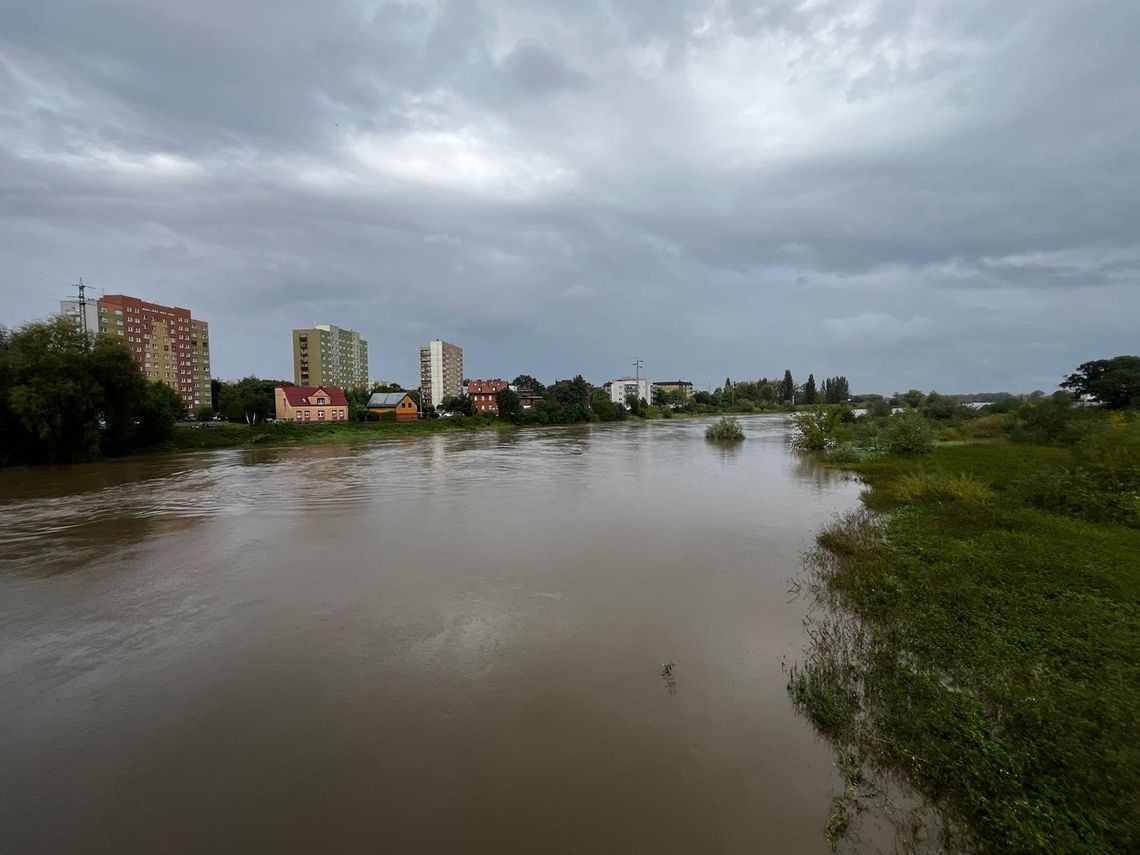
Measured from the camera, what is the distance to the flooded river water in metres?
3.45

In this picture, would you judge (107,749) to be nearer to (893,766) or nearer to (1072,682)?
(893,766)

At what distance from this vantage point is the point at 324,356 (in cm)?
9225

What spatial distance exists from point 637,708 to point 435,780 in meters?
1.82

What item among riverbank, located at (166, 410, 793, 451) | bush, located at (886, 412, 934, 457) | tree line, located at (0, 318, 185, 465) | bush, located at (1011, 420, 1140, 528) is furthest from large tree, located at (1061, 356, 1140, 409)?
tree line, located at (0, 318, 185, 465)

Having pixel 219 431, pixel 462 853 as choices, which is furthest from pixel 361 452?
pixel 462 853

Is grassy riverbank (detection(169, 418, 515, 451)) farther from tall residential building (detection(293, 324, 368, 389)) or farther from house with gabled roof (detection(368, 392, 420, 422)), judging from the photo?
tall residential building (detection(293, 324, 368, 389))

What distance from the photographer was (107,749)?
165 inches

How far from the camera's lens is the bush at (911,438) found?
879 inches

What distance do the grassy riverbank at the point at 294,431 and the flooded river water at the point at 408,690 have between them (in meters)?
25.0

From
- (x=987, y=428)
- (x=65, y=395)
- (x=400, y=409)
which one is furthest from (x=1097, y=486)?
(x=400, y=409)

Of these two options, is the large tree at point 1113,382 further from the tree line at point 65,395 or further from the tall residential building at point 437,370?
the tall residential building at point 437,370

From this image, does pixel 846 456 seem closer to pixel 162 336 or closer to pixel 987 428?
pixel 987 428

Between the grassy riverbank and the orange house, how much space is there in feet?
39.0

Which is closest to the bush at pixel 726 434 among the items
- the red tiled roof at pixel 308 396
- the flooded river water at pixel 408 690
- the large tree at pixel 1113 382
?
the large tree at pixel 1113 382
